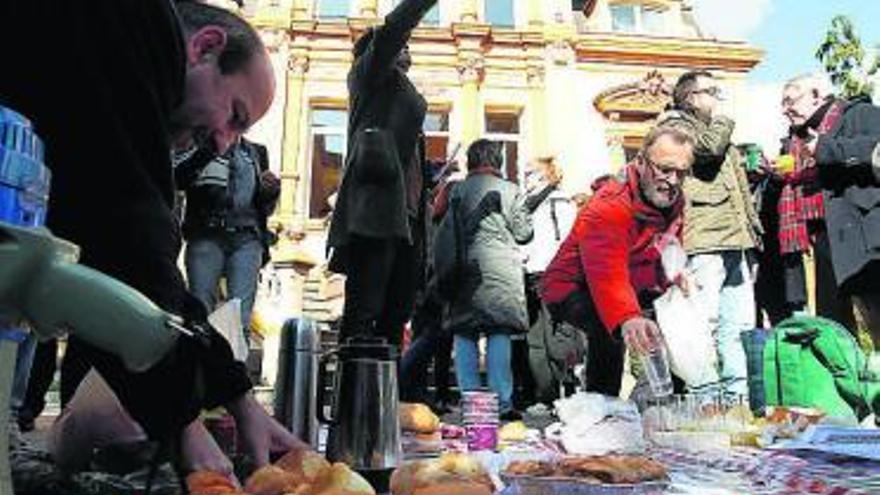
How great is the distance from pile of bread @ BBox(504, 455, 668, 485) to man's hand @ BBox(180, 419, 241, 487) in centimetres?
49

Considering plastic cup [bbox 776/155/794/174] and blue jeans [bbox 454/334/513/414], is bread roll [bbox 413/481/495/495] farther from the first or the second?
plastic cup [bbox 776/155/794/174]

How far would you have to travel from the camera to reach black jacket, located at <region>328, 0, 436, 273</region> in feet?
11.4

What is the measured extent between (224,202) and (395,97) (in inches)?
38.8

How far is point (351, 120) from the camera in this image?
3.66 m

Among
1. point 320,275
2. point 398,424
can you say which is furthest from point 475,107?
point 398,424

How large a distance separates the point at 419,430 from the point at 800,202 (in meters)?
2.92

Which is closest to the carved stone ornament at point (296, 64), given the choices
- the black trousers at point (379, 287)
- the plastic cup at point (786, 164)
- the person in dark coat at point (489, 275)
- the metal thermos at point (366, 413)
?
the person in dark coat at point (489, 275)

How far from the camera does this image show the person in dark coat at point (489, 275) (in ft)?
13.8

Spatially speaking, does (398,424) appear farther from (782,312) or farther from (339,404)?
(782,312)

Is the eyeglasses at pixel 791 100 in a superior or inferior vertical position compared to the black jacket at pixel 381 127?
superior

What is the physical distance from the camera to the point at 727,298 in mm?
4113

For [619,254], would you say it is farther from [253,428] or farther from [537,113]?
[537,113]

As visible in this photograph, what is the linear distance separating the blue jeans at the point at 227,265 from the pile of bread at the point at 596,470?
8.50ft

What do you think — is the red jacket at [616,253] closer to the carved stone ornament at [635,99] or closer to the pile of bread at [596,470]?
the pile of bread at [596,470]
